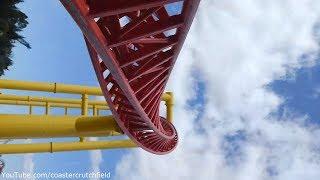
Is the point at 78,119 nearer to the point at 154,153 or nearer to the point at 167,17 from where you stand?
the point at 167,17

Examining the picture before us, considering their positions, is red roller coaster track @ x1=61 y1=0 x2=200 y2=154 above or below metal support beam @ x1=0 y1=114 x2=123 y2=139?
above

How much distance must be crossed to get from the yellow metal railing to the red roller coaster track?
0.55 m

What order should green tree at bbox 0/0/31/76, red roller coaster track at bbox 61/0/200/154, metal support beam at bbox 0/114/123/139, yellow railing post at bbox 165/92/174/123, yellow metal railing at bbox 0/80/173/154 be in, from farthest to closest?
green tree at bbox 0/0/31/76, yellow railing post at bbox 165/92/174/123, yellow metal railing at bbox 0/80/173/154, metal support beam at bbox 0/114/123/139, red roller coaster track at bbox 61/0/200/154

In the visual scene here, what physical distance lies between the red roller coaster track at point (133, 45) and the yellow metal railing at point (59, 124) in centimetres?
55

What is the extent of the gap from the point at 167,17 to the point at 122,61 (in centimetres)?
111

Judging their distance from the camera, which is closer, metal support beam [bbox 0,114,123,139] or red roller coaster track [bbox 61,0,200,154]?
red roller coaster track [bbox 61,0,200,154]

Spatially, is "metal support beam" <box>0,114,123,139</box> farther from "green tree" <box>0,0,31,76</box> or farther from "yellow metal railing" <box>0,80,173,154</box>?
"green tree" <box>0,0,31,76</box>

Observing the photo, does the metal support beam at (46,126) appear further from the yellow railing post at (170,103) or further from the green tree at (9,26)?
the green tree at (9,26)

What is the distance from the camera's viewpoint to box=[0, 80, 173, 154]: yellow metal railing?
7109mm

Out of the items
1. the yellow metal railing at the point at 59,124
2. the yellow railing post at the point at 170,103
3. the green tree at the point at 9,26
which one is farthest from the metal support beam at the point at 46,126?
the green tree at the point at 9,26

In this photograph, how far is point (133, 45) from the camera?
762cm

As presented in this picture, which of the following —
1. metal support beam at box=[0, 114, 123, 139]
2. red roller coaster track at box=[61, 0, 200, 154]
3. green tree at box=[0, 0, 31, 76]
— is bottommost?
metal support beam at box=[0, 114, 123, 139]

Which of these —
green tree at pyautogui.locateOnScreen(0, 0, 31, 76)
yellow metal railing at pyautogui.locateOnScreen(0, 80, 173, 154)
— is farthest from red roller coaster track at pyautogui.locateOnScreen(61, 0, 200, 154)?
green tree at pyautogui.locateOnScreen(0, 0, 31, 76)

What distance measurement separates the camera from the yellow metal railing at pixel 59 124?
280 inches
